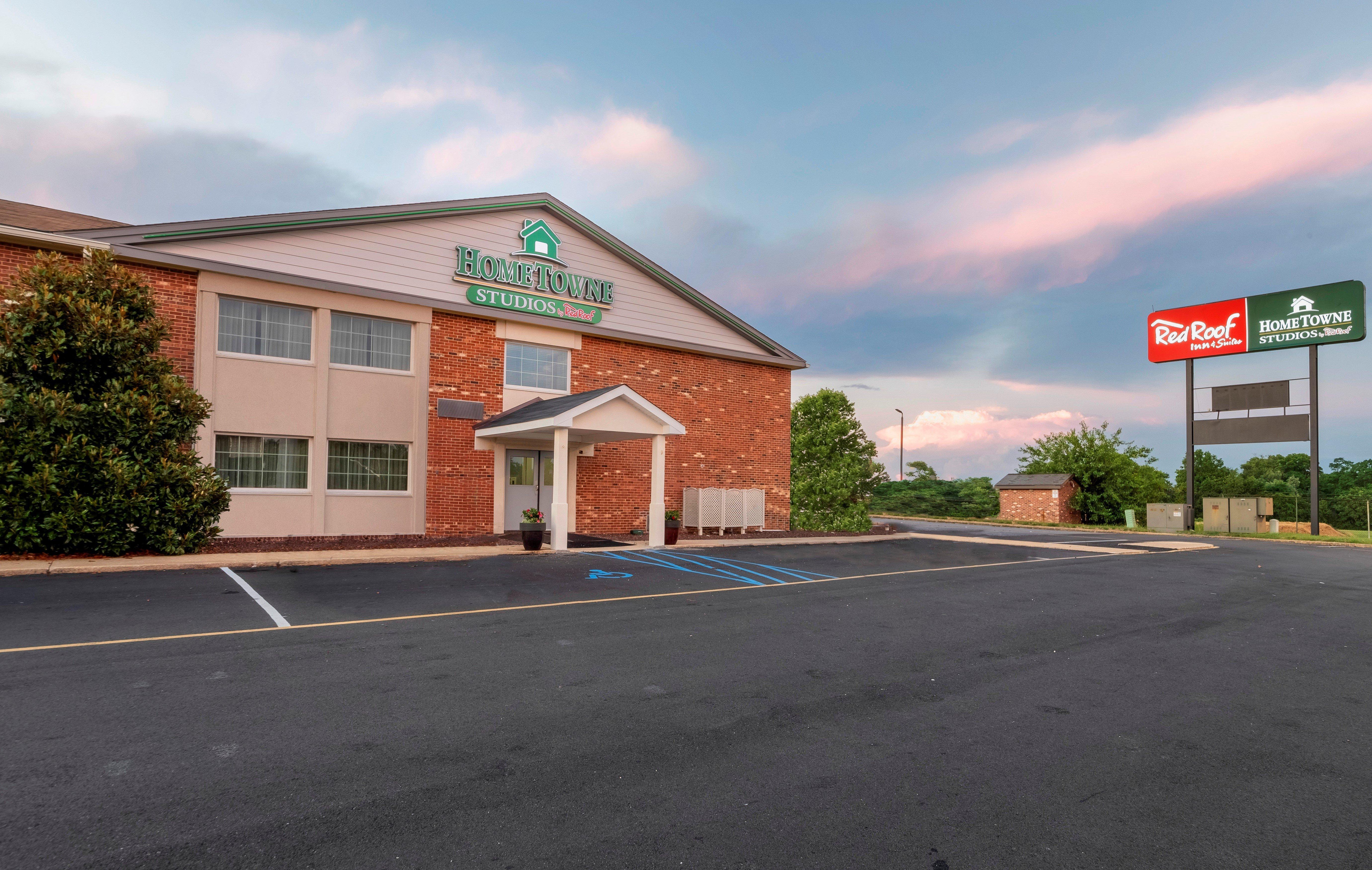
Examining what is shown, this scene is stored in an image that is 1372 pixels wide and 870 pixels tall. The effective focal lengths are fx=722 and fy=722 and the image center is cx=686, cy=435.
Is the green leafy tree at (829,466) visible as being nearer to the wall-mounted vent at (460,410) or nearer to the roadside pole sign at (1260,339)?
the wall-mounted vent at (460,410)

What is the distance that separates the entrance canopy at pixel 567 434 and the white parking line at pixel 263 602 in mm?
6238

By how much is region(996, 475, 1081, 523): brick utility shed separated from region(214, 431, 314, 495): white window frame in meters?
39.5

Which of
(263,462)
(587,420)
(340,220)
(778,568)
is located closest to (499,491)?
(587,420)

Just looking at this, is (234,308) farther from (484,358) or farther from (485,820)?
(485,820)

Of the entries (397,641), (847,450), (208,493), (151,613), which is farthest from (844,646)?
(847,450)

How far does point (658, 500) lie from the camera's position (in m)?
17.7

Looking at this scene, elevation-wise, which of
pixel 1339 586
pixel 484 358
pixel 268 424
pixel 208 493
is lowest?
pixel 1339 586

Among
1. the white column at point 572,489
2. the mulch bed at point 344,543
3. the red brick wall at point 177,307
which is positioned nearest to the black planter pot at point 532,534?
the mulch bed at point 344,543

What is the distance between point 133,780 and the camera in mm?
3936

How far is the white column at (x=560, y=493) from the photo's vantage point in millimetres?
16062

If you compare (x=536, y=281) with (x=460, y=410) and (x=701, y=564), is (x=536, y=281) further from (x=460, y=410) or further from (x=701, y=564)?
(x=701, y=564)

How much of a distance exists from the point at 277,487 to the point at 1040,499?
137 ft

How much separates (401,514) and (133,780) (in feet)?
47.6

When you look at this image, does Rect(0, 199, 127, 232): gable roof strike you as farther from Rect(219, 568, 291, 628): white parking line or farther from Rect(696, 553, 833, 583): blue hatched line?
Rect(696, 553, 833, 583): blue hatched line
